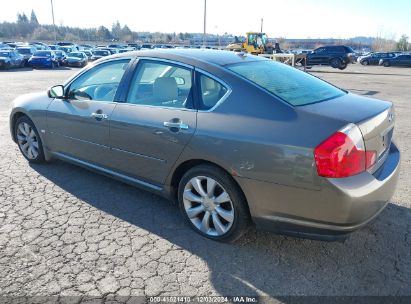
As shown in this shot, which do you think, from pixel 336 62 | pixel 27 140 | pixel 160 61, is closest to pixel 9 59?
pixel 336 62

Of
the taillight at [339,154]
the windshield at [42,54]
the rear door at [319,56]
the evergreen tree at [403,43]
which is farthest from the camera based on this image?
the evergreen tree at [403,43]

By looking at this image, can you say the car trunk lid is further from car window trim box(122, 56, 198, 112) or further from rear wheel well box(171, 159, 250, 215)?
car window trim box(122, 56, 198, 112)

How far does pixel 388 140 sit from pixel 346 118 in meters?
0.72

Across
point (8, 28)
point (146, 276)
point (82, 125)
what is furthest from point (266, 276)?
point (8, 28)

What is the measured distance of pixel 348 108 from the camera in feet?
9.71

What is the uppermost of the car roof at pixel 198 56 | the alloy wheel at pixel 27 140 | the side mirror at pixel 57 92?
the car roof at pixel 198 56

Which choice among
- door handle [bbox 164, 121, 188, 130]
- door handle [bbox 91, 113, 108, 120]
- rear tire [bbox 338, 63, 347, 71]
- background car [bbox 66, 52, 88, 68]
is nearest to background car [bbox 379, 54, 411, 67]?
rear tire [bbox 338, 63, 347, 71]

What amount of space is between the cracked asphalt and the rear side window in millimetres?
1211

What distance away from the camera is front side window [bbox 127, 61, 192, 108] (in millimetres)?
3377

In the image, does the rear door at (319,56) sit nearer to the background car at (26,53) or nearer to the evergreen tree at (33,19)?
the background car at (26,53)

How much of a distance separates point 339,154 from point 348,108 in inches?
24.8

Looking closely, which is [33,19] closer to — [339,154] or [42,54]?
[42,54]

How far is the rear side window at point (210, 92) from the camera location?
3.12 metres

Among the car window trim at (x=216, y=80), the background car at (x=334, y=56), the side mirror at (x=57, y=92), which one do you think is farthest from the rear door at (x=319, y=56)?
the car window trim at (x=216, y=80)
